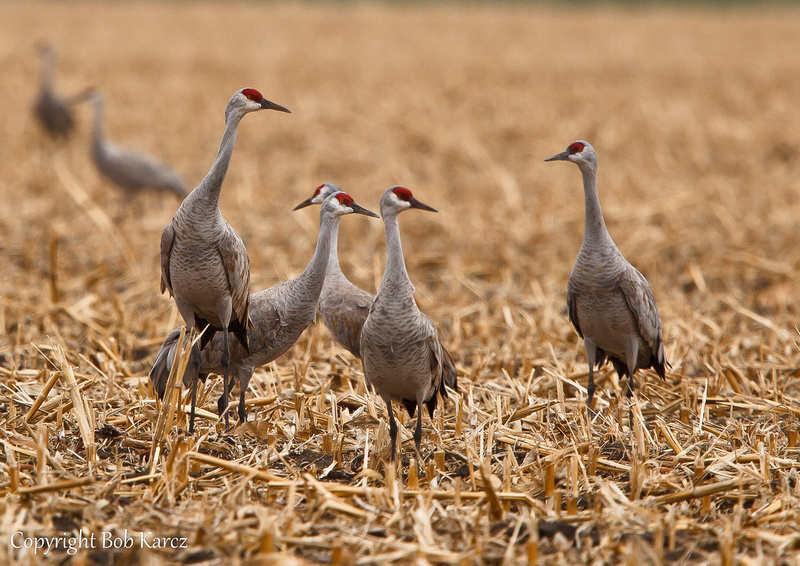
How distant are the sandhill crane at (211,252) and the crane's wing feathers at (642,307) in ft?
5.99

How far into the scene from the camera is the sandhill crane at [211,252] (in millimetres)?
3738

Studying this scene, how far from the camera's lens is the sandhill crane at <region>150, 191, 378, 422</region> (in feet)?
13.9

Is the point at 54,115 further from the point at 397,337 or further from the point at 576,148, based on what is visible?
the point at 397,337

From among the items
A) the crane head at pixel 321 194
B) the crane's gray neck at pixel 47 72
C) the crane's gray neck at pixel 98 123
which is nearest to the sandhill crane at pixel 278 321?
the crane head at pixel 321 194

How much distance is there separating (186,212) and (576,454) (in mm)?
Answer: 1919

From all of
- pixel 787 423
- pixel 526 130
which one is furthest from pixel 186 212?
pixel 526 130

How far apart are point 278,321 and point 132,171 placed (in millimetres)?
5104

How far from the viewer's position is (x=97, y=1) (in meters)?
28.0

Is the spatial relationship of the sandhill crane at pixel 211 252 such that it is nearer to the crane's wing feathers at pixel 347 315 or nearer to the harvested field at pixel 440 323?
the harvested field at pixel 440 323

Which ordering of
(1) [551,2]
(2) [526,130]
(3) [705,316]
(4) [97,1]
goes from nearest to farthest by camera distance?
(3) [705,316], (2) [526,130], (4) [97,1], (1) [551,2]

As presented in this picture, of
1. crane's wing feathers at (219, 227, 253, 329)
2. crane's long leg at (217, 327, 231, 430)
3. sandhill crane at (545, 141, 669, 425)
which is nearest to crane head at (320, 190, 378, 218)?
crane's wing feathers at (219, 227, 253, 329)

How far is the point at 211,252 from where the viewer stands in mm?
3822

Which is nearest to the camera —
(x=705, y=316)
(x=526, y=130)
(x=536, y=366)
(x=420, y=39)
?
(x=536, y=366)

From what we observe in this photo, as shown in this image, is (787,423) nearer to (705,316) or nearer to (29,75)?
(705,316)
